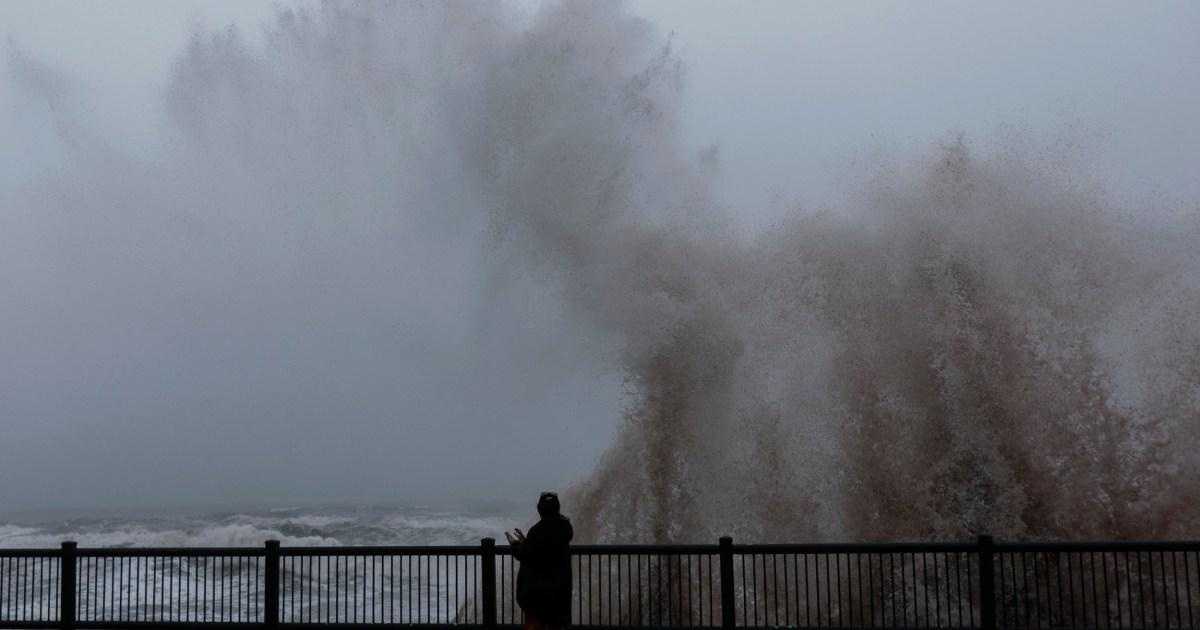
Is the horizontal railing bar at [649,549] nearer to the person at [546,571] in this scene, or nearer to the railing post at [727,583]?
the railing post at [727,583]

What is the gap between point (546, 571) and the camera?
7996 mm

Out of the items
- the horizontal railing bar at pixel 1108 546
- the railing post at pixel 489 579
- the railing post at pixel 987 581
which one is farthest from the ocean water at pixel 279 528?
the horizontal railing bar at pixel 1108 546

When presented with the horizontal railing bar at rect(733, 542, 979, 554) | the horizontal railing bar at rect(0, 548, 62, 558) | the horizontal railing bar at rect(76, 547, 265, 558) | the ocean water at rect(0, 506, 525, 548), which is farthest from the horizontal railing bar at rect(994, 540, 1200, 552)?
the ocean water at rect(0, 506, 525, 548)

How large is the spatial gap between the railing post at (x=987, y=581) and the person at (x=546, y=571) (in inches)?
154

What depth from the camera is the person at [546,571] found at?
26.1ft

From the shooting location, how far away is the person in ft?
26.1

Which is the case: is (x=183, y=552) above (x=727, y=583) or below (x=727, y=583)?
above

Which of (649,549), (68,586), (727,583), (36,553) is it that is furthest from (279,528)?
(727,583)

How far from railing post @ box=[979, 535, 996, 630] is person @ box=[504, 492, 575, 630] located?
3904mm

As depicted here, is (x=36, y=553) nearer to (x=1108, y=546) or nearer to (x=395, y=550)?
(x=395, y=550)

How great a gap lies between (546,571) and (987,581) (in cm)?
417

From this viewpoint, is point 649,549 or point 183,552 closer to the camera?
point 649,549

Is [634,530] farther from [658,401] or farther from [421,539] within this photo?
[421,539]

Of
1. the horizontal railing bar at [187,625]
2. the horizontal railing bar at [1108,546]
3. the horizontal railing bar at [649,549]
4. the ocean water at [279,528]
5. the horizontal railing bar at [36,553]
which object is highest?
the horizontal railing bar at [1108,546]
